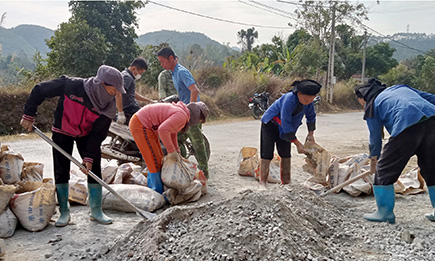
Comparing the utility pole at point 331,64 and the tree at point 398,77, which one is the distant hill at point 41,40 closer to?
the tree at point 398,77

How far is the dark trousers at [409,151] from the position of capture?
3523 mm

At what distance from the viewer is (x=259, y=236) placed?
9.27 ft

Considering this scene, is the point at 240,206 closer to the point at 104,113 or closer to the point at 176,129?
the point at 176,129

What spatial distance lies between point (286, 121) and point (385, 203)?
136 centimetres

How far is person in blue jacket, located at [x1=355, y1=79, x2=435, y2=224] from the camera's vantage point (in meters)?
3.50

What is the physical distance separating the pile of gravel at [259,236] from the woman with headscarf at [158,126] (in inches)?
40.5

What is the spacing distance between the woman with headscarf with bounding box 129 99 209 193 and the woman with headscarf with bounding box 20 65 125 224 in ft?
2.12

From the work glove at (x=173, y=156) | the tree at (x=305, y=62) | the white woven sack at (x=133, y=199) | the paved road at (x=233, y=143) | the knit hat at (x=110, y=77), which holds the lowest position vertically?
the paved road at (x=233, y=143)

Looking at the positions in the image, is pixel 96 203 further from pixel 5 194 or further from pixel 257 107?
pixel 257 107

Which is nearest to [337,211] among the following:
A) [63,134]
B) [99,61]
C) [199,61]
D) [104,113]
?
[104,113]

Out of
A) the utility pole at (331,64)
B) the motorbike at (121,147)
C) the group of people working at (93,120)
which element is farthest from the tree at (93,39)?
the utility pole at (331,64)

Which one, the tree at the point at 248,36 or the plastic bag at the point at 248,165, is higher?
the tree at the point at 248,36

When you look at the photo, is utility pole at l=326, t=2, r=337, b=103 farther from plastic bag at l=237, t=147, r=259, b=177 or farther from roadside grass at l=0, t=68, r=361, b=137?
plastic bag at l=237, t=147, r=259, b=177

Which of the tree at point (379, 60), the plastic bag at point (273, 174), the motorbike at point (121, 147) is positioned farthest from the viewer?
the tree at point (379, 60)
